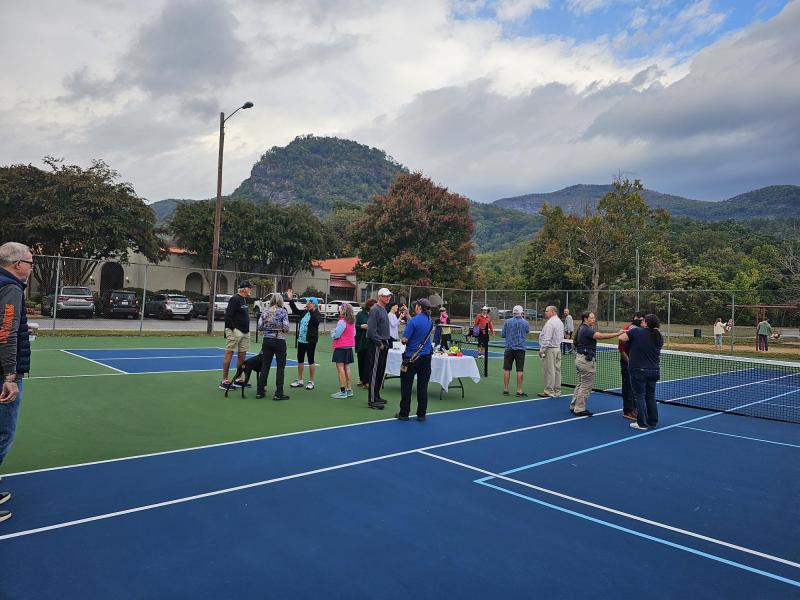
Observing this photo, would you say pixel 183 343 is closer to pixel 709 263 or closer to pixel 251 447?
pixel 251 447

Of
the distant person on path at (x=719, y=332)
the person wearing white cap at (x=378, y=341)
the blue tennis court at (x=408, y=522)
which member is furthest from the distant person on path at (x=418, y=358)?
the distant person on path at (x=719, y=332)

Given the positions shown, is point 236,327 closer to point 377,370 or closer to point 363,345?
point 363,345

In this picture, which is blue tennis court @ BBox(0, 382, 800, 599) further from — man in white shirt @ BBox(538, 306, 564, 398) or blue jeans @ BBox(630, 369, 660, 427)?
man in white shirt @ BBox(538, 306, 564, 398)

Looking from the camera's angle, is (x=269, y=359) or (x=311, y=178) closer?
(x=269, y=359)

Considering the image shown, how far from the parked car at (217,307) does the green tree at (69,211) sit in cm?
640

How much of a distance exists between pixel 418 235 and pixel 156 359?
2872 cm

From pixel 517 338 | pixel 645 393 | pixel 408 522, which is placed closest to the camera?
pixel 408 522

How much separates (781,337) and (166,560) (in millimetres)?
28927

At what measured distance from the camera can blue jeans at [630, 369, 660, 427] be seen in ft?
27.9

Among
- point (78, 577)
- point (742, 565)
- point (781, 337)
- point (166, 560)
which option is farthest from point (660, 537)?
point (781, 337)

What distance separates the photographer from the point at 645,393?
8852mm

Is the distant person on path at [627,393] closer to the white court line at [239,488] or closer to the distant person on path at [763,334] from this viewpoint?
the white court line at [239,488]

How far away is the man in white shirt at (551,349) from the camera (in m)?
11.0

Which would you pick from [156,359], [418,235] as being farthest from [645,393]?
[418,235]
